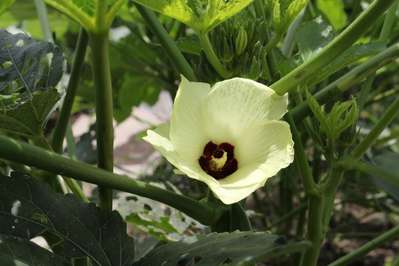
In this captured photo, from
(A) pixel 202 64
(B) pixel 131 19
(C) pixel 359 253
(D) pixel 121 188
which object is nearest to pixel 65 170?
(D) pixel 121 188

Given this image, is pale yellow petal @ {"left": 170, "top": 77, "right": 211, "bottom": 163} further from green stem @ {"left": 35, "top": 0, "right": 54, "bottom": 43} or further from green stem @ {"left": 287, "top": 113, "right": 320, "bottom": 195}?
green stem @ {"left": 35, "top": 0, "right": 54, "bottom": 43}

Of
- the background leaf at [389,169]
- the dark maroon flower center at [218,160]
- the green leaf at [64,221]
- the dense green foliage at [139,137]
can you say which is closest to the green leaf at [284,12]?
the dense green foliage at [139,137]

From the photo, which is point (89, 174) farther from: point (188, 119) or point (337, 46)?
point (337, 46)

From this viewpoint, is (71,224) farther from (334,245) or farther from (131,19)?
(334,245)

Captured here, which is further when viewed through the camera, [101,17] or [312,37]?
[312,37]

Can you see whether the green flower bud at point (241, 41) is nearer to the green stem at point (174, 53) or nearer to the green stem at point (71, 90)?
the green stem at point (174, 53)

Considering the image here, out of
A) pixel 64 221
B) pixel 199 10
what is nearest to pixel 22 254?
pixel 64 221
